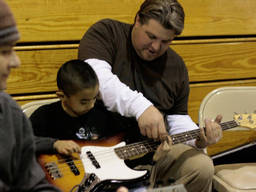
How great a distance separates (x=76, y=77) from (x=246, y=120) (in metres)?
0.94

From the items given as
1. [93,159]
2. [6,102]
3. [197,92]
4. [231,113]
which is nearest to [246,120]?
[231,113]

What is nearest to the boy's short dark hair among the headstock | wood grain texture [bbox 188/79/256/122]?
the headstock

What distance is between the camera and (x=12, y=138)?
63 centimetres

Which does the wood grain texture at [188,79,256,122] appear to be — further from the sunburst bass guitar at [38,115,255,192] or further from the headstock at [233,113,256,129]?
the sunburst bass guitar at [38,115,255,192]

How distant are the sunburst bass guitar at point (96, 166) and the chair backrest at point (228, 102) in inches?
18.5

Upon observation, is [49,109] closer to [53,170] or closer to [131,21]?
[53,170]

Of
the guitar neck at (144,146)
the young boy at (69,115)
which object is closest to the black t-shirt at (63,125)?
the young boy at (69,115)

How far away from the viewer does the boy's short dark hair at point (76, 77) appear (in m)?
1.12

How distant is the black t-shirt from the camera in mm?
1127

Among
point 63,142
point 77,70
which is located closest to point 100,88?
point 77,70

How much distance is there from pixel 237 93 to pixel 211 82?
1.30 ft

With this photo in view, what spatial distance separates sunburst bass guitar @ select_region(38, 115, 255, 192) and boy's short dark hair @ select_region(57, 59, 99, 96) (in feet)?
0.74

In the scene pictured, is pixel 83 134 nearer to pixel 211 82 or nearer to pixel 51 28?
pixel 51 28

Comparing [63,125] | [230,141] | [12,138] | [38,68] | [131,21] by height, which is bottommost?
[230,141]
